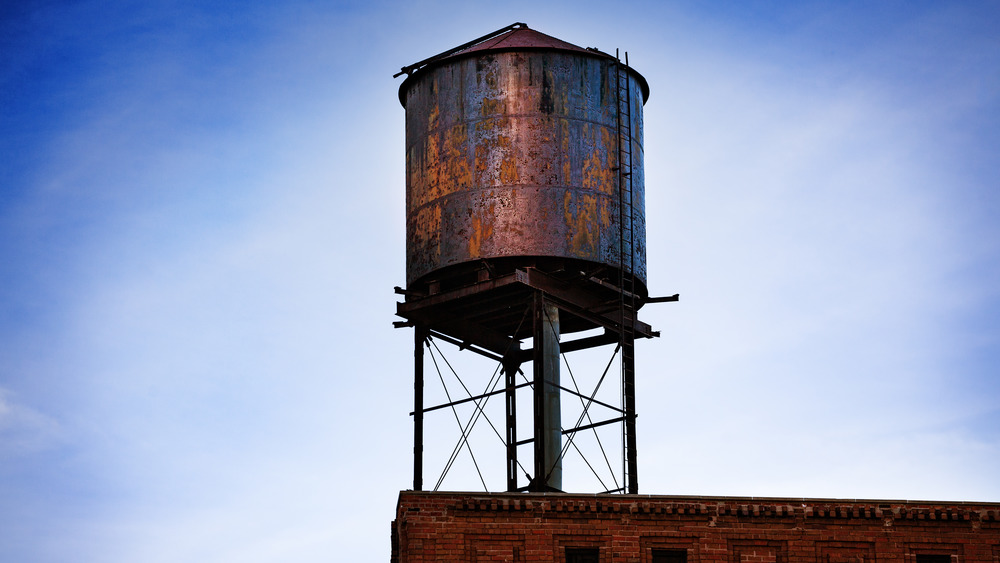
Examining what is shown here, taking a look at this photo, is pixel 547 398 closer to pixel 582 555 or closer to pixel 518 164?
pixel 582 555

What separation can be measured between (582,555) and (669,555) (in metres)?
1.63

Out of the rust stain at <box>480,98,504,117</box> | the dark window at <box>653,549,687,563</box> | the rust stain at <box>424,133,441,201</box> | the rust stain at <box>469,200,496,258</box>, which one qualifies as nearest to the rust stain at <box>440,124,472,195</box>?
the rust stain at <box>424,133,441,201</box>

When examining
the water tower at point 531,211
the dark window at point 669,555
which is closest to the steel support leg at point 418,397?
the water tower at point 531,211

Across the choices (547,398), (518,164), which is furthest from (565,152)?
(547,398)

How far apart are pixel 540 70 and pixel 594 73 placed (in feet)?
4.05

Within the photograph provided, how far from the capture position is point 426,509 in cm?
2998

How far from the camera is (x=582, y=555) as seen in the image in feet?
99.1

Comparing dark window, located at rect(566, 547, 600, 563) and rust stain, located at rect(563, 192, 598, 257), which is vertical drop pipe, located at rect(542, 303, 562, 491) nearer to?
rust stain, located at rect(563, 192, 598, 257)

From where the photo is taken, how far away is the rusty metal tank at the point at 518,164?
3250 centimetres

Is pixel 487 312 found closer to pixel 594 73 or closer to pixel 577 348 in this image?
pixel 577 348

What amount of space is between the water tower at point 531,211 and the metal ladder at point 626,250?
36 millimetres

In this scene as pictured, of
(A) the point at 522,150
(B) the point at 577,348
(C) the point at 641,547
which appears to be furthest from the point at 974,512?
(A) the point at 522,150

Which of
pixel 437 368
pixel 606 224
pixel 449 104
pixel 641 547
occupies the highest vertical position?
pixel 449 104

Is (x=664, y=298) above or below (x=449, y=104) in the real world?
below
